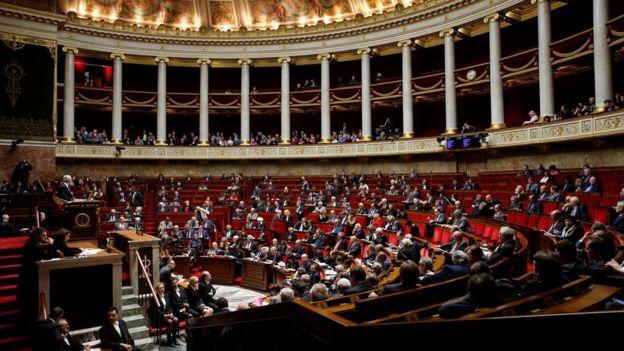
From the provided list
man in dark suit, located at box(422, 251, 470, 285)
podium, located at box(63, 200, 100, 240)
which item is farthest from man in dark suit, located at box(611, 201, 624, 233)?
podium, located at box(63, 200, 100, 240)

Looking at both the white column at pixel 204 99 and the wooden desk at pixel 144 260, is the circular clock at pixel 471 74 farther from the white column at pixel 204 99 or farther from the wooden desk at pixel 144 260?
the wooden desk at pixel 144 260

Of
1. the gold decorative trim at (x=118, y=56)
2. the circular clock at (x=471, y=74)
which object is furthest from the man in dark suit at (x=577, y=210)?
the gold decorative trim at (x=118, y=56)

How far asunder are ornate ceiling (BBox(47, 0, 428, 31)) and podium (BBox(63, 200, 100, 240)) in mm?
19574

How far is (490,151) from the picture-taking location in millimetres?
19094

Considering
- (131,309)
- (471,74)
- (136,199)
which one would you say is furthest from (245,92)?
(131,309)

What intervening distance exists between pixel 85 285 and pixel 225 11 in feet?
75.1

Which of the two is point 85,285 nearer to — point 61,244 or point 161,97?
point 61,244

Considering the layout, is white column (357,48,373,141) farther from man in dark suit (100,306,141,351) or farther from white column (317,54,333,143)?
man in dark suit (100,306,141,351)

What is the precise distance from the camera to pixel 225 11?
26828mm

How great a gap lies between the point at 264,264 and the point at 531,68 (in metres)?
13.5

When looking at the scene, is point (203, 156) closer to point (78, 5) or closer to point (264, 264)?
point (78, 5)

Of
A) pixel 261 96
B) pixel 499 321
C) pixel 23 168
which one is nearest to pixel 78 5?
pixel 261 96

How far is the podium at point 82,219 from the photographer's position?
9.52 m

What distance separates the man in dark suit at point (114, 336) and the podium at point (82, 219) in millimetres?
3455
